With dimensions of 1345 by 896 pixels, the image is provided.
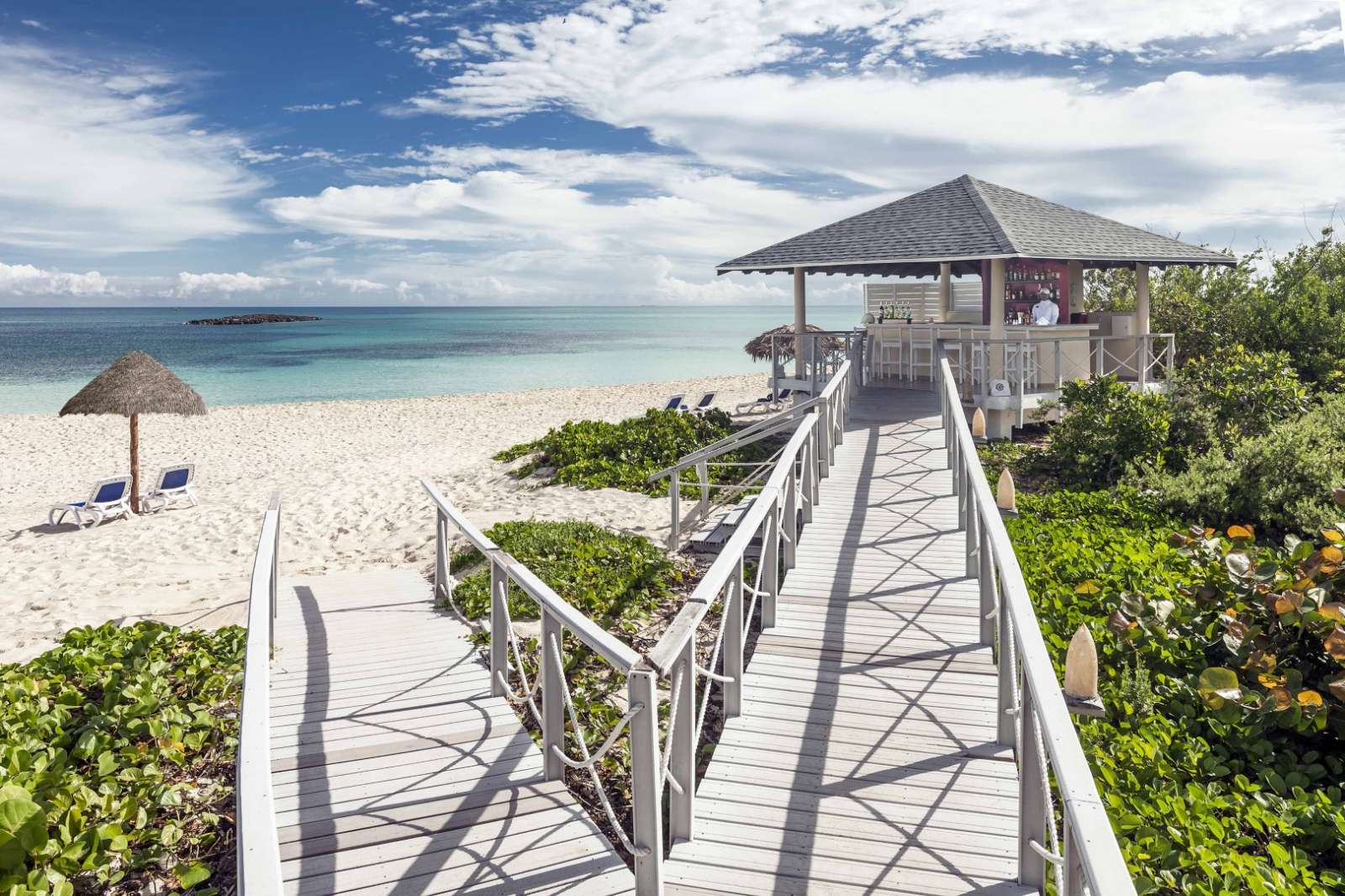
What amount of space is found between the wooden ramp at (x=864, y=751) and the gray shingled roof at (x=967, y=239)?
8742 mm

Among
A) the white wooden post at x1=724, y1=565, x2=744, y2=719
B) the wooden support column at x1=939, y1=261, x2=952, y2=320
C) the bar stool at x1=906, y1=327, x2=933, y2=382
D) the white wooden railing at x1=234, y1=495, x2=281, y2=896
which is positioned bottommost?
the white wooden post at x1=724, y1=565, x2=744, y2=719

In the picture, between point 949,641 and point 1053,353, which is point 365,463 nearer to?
point 1053,353

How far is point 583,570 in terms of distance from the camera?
27.6 feet

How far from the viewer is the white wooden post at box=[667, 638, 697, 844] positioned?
138 inches

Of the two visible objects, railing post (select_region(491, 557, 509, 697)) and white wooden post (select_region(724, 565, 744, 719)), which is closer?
white wooden post (select_region(724, 565, 744, 719))

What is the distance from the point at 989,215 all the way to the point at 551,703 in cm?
1453

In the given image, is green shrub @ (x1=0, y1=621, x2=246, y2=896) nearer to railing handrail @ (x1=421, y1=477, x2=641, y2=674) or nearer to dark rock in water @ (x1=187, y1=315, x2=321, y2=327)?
railing handrail @ (x1=421, y1=477, x2=641, y2=674)

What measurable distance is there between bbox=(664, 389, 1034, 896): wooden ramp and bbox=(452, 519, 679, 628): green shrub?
1.59m

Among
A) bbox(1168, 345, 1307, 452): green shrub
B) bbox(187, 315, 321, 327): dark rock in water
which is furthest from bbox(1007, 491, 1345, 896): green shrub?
bbox(187, 315, 321, 327): dark rock in water

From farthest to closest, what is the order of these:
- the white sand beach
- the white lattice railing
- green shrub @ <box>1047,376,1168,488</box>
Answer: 1. green shrub @ <box>1047,376,1168,488</box>
2. the white sand beach
3. the white lattice railing

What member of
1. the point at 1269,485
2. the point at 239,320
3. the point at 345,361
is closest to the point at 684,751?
the point at 1269,485

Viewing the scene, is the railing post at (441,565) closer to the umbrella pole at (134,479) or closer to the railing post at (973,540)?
the railing post at (973,540)

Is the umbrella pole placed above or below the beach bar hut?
below

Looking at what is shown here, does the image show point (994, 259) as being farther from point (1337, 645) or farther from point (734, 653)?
point (734, 653)
